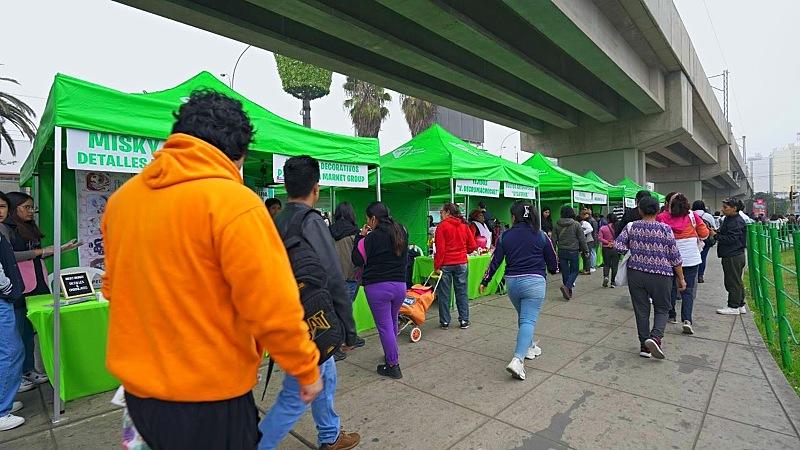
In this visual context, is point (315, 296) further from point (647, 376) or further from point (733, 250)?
point (733, 250)

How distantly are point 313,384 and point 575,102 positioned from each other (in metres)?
19.8

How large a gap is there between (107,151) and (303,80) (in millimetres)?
→ 19142

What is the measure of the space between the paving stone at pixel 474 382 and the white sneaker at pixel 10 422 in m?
3.19

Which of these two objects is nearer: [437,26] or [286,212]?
[286,212]

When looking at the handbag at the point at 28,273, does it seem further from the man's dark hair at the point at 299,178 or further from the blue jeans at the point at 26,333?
the man's dark hair at the point at 299,178

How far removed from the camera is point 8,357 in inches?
128

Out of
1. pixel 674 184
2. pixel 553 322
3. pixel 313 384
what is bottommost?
pixel 553 322

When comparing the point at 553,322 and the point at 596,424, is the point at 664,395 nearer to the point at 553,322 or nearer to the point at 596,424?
the point at 596,424

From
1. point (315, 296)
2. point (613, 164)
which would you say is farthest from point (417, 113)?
point (315, 296)

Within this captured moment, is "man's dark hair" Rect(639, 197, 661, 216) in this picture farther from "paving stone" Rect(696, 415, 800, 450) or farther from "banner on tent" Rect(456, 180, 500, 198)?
"banner on tent" Rect(456, 180, 500, 198)

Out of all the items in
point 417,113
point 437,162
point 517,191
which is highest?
point 417,113

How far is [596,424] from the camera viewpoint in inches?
124

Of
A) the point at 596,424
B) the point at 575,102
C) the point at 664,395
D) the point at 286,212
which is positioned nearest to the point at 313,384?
the point at 286,212

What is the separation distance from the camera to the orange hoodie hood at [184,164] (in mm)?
1255
